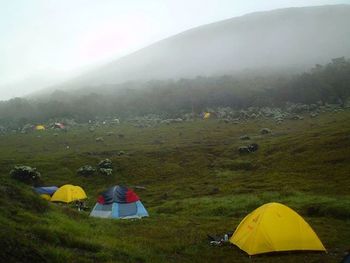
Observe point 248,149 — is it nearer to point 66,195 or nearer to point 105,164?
point 105,164

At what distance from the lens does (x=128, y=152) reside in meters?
87.9

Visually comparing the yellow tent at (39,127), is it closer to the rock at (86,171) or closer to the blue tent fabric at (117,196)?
the rock at (86,171)

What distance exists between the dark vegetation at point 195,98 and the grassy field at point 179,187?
28.5 m

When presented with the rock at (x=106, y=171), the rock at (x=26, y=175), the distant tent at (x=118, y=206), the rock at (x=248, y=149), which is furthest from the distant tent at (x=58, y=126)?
the distant tent at (x=118, y=206)

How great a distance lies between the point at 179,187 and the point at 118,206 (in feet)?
70.5

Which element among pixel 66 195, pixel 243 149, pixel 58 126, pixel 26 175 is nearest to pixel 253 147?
pixel 243 149

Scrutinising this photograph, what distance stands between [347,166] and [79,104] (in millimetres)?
129079

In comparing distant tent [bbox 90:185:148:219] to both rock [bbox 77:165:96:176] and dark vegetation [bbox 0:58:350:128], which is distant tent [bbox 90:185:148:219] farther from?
dark vegetation [bbox 0:58:350:128]

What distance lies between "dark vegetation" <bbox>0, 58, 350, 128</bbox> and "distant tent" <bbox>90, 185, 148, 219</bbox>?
113936mm

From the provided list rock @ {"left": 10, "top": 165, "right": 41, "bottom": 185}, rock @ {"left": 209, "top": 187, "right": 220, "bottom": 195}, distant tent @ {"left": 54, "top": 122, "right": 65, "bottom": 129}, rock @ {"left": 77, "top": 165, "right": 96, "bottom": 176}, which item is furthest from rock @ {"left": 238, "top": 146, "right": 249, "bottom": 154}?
distant tent @ {"left": 54, "top": 122, "right": 65, "bottom": 129}

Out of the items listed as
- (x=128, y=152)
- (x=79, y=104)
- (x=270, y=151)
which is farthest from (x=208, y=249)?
(x=79, y=104)

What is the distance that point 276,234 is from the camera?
79.5ft

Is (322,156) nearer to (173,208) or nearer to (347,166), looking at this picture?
(347,166)

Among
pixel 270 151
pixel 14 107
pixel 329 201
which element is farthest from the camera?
pixel 14 107
